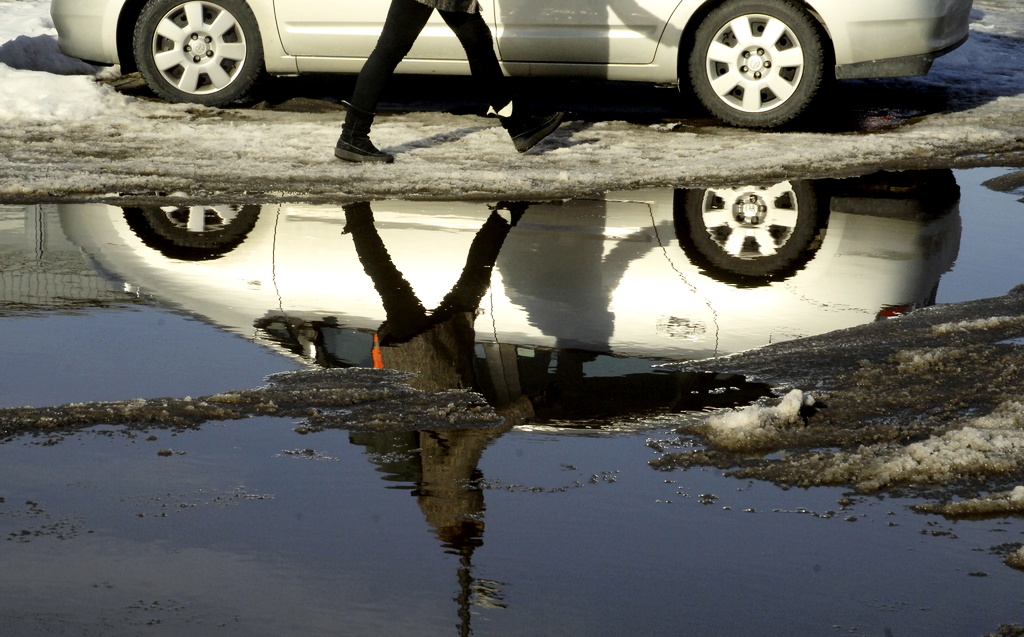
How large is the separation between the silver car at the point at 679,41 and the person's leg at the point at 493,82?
0.90 meters

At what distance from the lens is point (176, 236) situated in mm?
5875

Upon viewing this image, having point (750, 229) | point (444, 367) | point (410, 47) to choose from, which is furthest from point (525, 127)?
point (444, 367)

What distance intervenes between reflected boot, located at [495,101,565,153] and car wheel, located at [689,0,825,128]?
135 cm

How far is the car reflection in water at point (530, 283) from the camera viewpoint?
396cm

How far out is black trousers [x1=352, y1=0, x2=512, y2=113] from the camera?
6941 mm

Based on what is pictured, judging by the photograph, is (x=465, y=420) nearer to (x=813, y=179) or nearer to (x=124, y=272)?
(x=124, y=272)

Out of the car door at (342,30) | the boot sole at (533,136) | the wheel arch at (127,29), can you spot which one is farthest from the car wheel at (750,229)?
the wheel arch at (127,29)

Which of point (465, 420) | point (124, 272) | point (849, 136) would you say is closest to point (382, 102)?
point (849, 136)

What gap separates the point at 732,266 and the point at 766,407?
181 centimetres

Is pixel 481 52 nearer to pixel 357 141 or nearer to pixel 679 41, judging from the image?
pixel 357 141

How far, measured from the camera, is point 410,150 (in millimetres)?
7758

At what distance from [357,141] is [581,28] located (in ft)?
6.13

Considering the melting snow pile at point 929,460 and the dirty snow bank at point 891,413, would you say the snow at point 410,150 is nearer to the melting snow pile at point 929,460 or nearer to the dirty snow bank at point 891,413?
the dirty snow bank at point 891,413

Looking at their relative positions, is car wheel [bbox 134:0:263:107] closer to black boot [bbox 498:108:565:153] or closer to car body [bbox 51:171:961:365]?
black boot [bbox 498:108:565:153]
